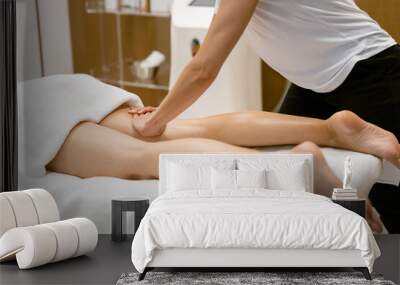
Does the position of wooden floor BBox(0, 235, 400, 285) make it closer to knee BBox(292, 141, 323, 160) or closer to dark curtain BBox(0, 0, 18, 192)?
knee BBox(292, 141, 323, 160)

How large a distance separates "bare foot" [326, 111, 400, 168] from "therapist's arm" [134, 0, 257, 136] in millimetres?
1027

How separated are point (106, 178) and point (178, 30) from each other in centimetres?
134

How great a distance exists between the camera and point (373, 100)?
606 centimetres

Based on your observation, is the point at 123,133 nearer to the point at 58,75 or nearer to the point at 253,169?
the point at 58,75

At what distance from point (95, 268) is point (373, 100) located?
246 centimetres

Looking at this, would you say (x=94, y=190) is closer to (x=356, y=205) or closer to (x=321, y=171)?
(x=321, y=171)

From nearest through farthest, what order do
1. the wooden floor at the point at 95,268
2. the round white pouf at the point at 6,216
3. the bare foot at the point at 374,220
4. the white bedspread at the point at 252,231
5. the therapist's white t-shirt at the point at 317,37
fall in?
the white bedspread at the point at 252,231 < the wooden floor at the point at 95,268 < the round white pouf at the point at 6,216 < the therapist's white t-shirt at the point at 317,37 < the bare foot at the point at 374,220

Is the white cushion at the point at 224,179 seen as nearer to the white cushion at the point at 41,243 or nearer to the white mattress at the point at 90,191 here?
the white mattress at the point at 90,191

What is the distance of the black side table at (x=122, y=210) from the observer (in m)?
6.08

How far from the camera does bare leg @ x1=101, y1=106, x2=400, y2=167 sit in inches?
239

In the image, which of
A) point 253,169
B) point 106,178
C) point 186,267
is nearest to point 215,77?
point 253,169

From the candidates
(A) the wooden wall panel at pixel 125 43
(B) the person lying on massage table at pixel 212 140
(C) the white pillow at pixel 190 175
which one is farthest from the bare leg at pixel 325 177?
(C) the white pillow at pixel 190 175

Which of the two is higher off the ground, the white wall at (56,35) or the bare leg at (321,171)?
the white wall at (56,35)

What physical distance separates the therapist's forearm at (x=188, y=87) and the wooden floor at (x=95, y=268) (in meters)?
1.17
